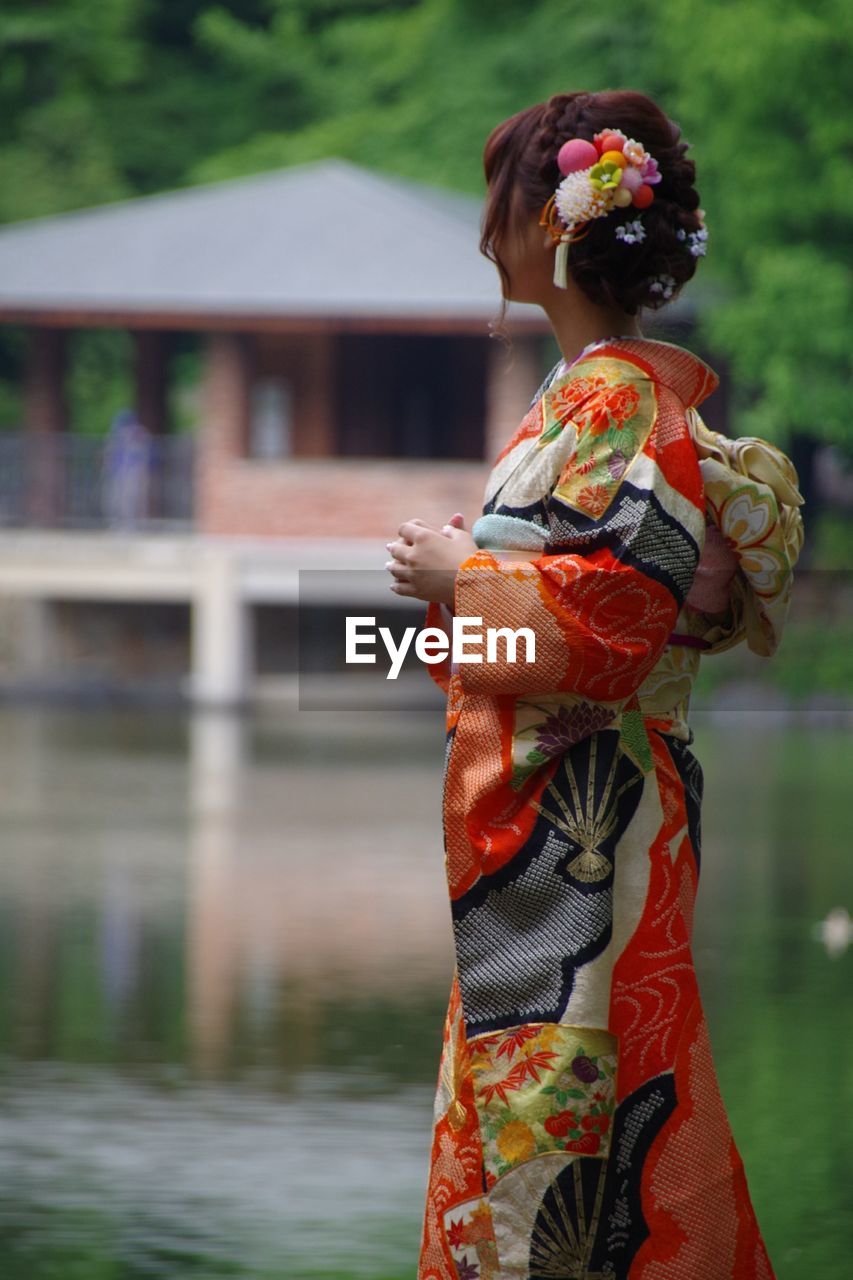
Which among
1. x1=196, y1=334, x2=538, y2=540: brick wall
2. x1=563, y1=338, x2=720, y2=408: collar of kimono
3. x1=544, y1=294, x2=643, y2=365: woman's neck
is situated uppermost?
x1=196, y1=334, x2=538, y2=540: brick wall

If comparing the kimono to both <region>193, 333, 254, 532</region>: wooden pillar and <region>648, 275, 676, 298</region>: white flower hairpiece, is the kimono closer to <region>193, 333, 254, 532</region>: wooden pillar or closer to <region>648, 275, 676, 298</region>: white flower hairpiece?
<region>648, 275, 676, 298</region>: white flower hairpiece

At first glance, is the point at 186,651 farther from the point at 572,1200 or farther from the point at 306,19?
the point at 572,1200

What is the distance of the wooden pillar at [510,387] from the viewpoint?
71.8ft

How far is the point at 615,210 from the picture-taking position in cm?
278

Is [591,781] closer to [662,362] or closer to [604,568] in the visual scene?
[604,568]

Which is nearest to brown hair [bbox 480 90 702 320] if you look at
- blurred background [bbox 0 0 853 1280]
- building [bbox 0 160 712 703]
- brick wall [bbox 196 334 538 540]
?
blurred background [bbox 0 0 853 1280]

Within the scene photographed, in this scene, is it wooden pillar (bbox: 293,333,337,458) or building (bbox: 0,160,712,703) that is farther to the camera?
wooden pillar (bbox: 293,333,337,458)

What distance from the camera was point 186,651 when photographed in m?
22.2

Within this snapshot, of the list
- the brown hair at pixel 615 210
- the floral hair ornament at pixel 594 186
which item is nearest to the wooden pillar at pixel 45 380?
the brown hair at pixel 615 210

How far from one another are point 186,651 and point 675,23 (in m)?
7.30

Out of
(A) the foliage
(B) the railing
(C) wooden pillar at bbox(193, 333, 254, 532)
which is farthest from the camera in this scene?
(B) the railing

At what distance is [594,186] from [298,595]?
17.3 feet

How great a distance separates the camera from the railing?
72.7 ft

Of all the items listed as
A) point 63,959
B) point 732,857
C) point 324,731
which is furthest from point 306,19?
point 63,959
